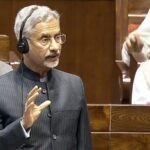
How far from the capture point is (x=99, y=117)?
149 cm

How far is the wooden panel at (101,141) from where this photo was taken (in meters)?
1.49

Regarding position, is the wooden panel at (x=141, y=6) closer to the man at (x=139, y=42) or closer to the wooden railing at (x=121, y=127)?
the man at (x=139, y=42)

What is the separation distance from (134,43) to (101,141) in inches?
26.2

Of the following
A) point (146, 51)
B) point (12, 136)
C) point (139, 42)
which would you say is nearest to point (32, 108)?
point (12, 136)

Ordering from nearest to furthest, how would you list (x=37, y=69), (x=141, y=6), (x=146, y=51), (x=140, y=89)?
(x=37, y=69) < (x=140, y=89) < (x=146, y=51) < (x=141, y=6)

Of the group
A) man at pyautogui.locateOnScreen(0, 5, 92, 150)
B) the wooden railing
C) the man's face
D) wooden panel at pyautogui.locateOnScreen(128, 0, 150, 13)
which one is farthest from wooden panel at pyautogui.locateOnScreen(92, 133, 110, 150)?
wooden panel at pyautogui.locateOnScreen(128, 0, 150, 13)

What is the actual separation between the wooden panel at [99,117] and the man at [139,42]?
61cm

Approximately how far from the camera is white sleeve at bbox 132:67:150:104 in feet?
6.24

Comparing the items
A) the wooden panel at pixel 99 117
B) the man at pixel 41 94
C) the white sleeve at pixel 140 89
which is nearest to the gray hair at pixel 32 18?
the man at pixel 41 94

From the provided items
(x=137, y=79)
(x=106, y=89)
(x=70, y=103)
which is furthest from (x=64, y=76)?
(x=106, y=89)

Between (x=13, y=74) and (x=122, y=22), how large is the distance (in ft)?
4.33

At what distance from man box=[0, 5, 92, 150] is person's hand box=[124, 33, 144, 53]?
858mm

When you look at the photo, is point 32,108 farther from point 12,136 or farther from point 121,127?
point 121,127

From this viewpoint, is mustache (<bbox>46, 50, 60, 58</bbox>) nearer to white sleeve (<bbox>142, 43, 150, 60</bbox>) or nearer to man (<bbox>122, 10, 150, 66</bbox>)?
man (<bbox>122, 10, 150, 66</bbox>)
